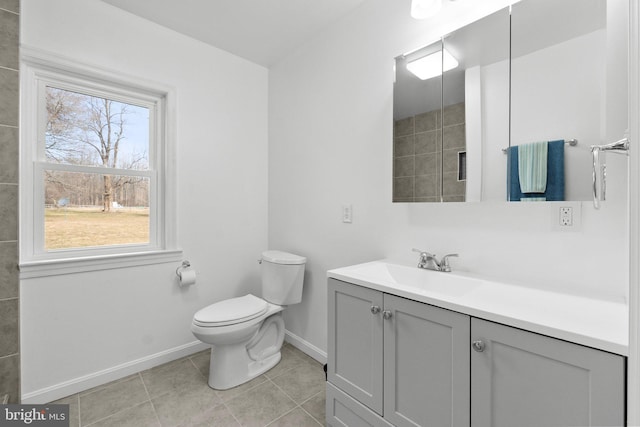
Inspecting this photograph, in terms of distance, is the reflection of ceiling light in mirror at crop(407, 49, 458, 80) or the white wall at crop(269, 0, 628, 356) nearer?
the white wall at crop(269, 0, 628, 356)

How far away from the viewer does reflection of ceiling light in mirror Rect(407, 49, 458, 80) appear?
4.76 ft

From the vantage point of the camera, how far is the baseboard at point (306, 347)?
85.7 inches

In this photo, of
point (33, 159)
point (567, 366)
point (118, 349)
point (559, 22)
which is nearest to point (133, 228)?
point (33, 159)

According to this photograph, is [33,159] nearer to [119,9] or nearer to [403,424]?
[119,9]

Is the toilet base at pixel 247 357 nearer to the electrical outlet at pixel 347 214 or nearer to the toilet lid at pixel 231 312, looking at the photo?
the toilet lid at pixel 231 312

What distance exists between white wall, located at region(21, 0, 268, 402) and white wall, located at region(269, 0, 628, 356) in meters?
0.29

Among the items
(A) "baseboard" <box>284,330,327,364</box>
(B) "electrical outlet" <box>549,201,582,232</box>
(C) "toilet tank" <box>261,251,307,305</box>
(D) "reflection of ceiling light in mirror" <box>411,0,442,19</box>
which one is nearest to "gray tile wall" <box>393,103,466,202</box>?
(B) "electrical outlet" <box>549,201,582,232</box>

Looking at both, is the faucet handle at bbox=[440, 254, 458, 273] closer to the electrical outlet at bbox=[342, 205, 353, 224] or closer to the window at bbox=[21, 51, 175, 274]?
the electrical outlet at bbox=[342, 205, 353, 224]

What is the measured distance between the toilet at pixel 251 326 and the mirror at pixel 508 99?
1.06m

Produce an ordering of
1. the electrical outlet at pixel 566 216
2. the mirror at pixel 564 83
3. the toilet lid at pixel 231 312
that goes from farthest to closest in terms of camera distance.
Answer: the toilet lid at pixel 231 312, the electrical outlet at pixel 566 216, the mirror at pixel 564 83

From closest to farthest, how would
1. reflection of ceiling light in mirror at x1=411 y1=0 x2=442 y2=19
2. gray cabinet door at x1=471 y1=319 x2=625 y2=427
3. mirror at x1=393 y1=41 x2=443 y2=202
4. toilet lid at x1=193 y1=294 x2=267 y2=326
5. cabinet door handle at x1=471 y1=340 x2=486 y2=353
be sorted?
gray cabinet door at x1=471 y1=319 x2=625 y2=427, cabinet door handle at x1=471 y1=340 x2=486 y2=353, reflection of ceiling light in mirror at x1=411 y1=0 x2=442 y2=19, mirror at x1=393 y1=41 x2=443 y2=202, toilet lid at x1=193 y1=294 x2=267 y2=326

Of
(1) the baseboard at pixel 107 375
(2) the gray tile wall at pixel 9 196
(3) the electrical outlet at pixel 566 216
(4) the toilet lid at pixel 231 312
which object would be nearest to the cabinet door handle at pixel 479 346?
(3) the electrical outlet at pixel 566 216

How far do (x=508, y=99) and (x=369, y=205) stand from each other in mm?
903

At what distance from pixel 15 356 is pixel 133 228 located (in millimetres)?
921
